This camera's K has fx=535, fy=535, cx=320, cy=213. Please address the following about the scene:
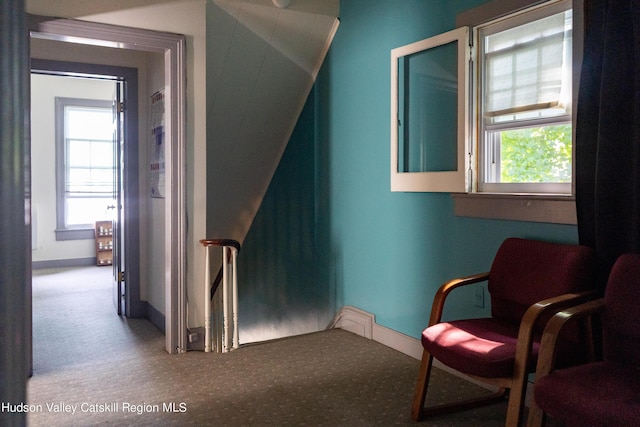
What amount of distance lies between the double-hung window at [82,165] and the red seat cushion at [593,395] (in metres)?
7.06

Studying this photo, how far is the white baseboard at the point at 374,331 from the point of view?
3.27 metres

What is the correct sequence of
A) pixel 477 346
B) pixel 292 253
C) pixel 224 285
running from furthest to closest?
pixel 292 253, pixel 224 285, pixel 477 346

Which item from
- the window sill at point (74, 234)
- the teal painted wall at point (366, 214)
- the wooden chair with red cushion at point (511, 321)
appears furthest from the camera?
the window sill at point (74, 234)

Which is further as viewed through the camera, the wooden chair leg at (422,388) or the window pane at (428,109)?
the window pane at (428,109)

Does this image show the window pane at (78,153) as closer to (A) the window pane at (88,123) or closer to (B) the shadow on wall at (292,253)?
(A) the window pane at (88,123)

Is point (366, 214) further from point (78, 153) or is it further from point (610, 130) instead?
point (78, 153)

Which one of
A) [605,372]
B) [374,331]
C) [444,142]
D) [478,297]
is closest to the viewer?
[605,372]

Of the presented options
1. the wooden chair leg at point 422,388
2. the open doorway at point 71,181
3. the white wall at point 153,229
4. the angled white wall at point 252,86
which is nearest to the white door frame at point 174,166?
the angled white wall at point 252,86

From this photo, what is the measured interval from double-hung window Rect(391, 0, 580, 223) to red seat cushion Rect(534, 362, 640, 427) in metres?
0.84

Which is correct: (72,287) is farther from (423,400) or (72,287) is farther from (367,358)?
(423,400)

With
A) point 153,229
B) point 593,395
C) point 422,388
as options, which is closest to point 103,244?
point 153,229

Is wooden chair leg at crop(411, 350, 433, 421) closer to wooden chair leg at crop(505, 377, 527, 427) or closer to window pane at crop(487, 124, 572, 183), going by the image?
wooden chair leg at crop(505, 377, 527, 427)

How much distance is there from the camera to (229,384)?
2854 mm

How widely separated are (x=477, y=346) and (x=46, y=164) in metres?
6.93
